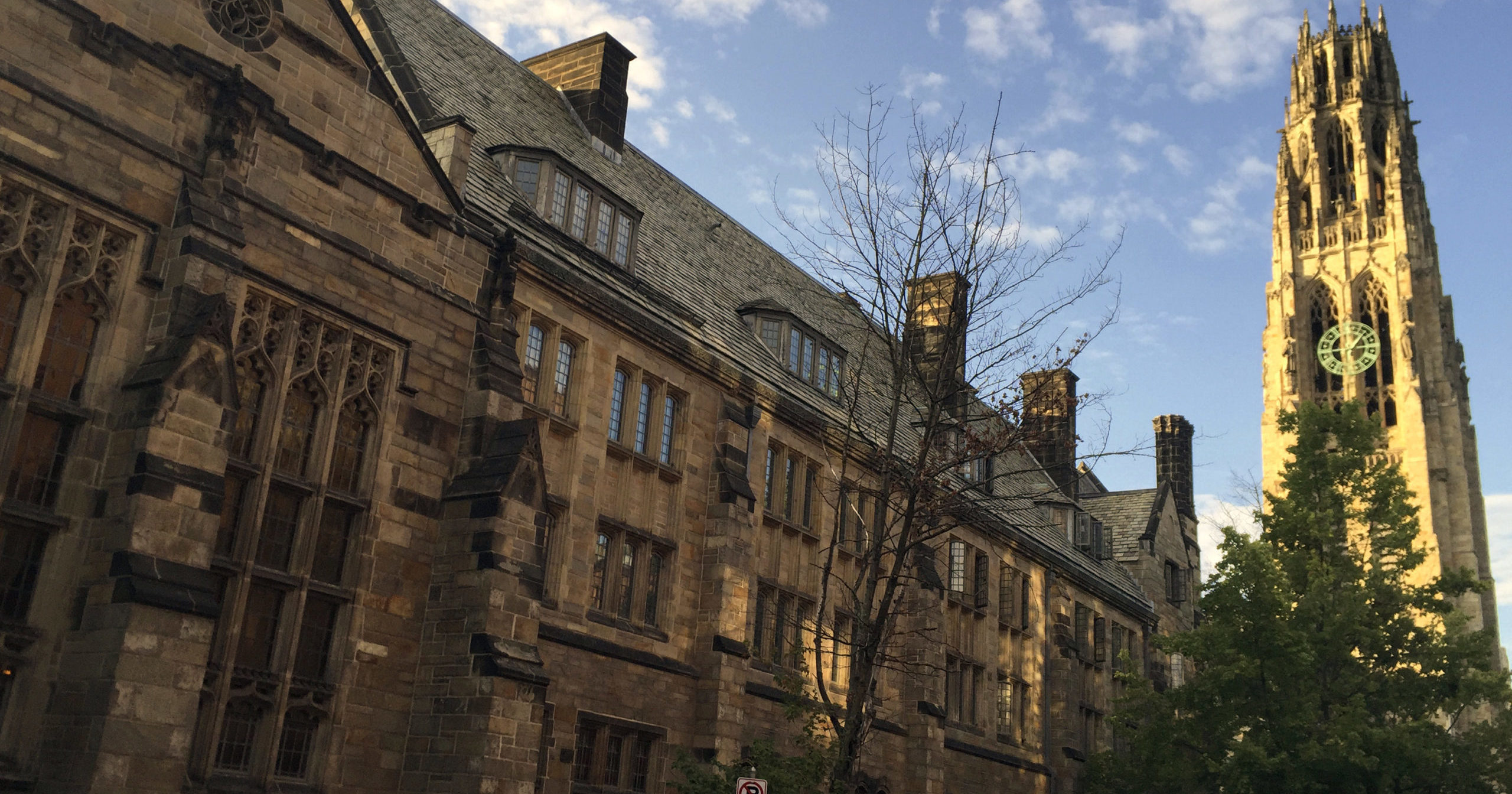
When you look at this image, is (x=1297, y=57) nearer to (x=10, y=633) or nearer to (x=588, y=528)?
(x=588, y=528)

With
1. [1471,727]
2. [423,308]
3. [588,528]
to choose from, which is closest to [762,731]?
[588,528]

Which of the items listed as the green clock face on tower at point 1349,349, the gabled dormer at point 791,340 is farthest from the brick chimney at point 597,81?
the green clock face on tower at point 1349,349

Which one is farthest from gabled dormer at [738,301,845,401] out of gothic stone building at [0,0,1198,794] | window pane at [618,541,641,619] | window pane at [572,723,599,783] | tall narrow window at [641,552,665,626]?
window pane at [572,723,599,783]

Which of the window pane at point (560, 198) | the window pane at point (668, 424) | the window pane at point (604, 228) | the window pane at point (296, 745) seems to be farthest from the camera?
the window pane at point (604, 228)

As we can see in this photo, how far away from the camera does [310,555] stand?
14.4m

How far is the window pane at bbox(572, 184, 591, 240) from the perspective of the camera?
69.3 feet

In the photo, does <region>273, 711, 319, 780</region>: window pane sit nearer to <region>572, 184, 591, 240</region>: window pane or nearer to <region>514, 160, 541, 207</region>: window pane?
<region>514, 160, 541, 207</region>: window pane

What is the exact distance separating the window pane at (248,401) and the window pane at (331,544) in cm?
121

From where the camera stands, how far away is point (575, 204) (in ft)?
69.4

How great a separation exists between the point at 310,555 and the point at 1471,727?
73.7 ft

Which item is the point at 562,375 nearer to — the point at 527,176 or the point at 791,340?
the point at 527,176

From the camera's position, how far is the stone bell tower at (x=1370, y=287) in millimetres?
75438

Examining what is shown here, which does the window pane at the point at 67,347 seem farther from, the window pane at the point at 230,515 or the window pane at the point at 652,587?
the window pane at the point at 652,587

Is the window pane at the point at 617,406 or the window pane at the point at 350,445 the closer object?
the window pane at the point at 350,445
